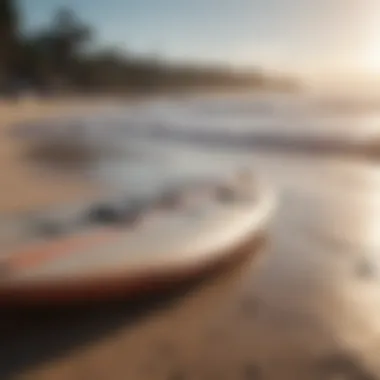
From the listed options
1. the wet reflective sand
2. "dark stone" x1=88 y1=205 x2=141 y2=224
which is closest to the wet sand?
the wet reflective sand

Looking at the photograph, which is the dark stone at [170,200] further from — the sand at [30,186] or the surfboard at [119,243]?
the sand at [30,186]

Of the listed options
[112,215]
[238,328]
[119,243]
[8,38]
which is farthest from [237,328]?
[8,38]

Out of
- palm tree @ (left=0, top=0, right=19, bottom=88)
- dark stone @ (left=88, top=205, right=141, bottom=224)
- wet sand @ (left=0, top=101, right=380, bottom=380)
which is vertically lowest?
palm tree @ (left=0, top=0, right=19, bottom=88)

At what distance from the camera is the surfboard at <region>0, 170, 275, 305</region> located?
1.28 metres

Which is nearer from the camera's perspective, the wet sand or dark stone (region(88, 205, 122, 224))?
the wet sand

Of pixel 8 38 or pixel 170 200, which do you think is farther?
pixel 8 38

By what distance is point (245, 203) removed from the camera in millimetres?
2061

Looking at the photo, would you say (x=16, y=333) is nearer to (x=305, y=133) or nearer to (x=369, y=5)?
(x=305, y=133)

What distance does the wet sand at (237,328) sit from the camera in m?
1.08

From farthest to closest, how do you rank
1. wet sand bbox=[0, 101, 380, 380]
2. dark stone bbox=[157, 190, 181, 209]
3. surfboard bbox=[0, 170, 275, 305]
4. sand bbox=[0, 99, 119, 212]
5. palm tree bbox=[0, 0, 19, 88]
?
palm tree bbox=[0, 0, 19, 88] < sand bbox=[0, 99, 119, 212] < dark stone bbox=[157, 190, 181, 209] < surfboard bbox=[0, 170, 275, 305] < wet sand bbox=[0, 101, 380, 380]

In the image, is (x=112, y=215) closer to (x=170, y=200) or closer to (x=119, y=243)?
(x=119, y=243)

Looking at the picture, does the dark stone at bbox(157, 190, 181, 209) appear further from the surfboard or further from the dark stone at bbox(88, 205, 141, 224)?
the dark stone at bbox(88, 205, 141, 224)

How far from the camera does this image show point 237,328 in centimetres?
126

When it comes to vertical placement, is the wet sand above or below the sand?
above
